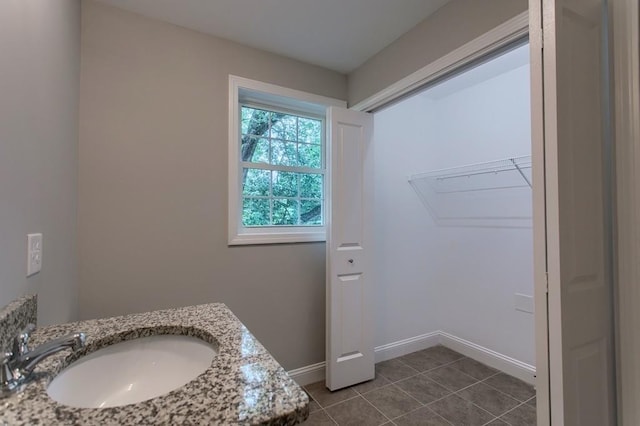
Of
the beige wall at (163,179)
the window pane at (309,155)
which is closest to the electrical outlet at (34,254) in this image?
the beige wall at (163,179)

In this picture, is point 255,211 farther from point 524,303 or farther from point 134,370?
point 524,303

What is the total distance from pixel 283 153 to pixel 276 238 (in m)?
0.69

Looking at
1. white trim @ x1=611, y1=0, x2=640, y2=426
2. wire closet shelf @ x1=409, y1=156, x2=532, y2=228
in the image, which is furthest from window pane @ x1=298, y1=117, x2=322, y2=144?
white trim @ x1=611, y1=0, x2=640, y2=426

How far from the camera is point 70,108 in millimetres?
1377

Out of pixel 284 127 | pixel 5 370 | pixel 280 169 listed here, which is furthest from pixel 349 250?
pixel 5 370

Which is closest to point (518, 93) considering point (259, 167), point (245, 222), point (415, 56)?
point (415, 56)

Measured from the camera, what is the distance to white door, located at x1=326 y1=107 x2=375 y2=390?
83.6 inches

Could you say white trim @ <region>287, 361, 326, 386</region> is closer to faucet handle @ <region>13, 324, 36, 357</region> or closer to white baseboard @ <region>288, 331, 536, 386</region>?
white baseboard @ <region>288, 331, 536, 386</region>

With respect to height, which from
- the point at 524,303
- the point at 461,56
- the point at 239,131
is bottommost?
the point at 524,303

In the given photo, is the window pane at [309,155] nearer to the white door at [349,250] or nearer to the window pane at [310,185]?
the window pane at [310,185]

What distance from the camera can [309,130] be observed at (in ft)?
7.91

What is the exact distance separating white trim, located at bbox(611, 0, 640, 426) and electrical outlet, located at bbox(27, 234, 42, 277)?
6.90 feet

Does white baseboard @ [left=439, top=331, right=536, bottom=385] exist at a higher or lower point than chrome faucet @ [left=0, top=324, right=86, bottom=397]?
lower

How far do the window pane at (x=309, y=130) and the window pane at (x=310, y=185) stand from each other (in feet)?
0.99
